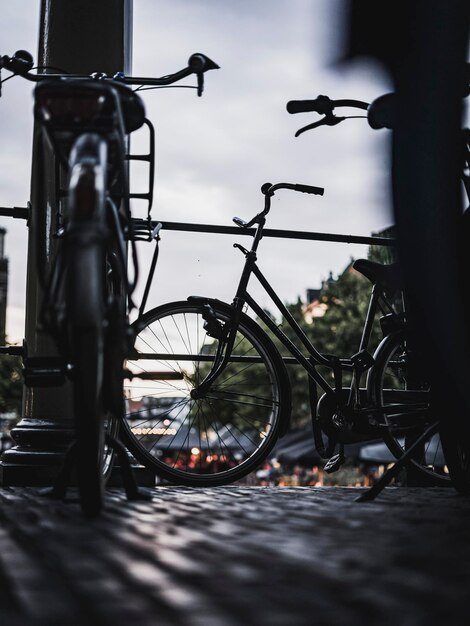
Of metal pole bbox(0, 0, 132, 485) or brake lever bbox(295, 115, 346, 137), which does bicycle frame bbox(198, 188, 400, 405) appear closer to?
brake lever bbox(295, 115, 346, 137)

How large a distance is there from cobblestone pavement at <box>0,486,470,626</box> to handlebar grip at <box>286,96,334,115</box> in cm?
173

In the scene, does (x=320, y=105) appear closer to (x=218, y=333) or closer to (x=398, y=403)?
(x=218, y=333)

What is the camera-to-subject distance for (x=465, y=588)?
1.52 meters

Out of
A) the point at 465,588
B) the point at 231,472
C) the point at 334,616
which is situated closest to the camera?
the point at 334,616

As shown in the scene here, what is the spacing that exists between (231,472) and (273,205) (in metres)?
1.25

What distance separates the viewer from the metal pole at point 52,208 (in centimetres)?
373

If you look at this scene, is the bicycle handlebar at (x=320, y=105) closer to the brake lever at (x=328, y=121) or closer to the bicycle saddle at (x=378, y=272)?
the brake lever at (x=328, y=121)

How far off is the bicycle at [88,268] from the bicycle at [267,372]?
0.91 meters

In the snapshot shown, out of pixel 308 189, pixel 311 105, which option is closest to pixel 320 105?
pixel 311 105

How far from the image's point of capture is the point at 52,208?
3949 millimetres

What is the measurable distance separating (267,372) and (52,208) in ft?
4.15

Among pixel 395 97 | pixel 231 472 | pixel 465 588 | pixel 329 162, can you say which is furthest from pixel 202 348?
pixel 465 588

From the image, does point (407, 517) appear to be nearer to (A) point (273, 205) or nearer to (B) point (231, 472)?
(B) point (231, 472)

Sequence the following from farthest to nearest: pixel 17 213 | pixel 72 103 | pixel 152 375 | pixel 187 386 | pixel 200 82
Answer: pixel 17 213 < pixel 187 386 < pixel 200 82 < pixel 152 375 < pixel 72 103
